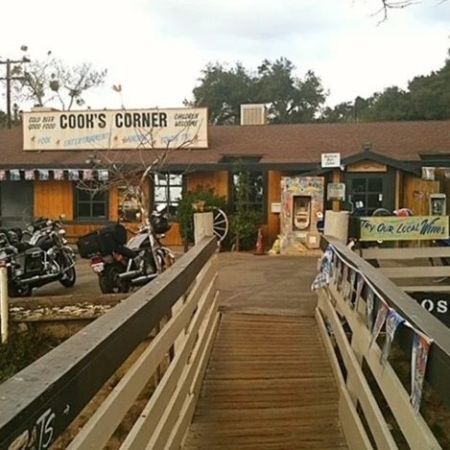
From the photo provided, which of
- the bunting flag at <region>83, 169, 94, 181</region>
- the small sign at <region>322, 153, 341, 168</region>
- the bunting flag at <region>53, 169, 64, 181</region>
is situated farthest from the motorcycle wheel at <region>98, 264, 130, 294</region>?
the bunting flag at <region>53, 169, 64, 181</region>

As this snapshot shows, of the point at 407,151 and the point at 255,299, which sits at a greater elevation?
the point at 407,151


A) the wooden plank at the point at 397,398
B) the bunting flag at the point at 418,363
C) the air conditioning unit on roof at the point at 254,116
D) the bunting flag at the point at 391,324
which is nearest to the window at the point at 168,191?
the air conditioning unit on roof at the point at 254,116

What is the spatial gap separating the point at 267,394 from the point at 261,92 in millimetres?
37992

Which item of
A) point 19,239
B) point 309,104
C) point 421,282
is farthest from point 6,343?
point 309,104

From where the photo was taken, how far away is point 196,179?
16.3m

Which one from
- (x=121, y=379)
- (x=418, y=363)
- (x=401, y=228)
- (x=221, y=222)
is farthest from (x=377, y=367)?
(x=221, y=222)

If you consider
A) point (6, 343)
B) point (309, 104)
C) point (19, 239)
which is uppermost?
point (309, 104)

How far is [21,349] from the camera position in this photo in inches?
293

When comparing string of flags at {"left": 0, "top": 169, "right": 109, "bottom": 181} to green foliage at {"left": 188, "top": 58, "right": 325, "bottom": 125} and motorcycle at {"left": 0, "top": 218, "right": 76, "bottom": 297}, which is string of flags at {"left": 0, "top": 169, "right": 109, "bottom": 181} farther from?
green foliage at {"left": 188, "top": 58, "right": 325, "bottom": 125}

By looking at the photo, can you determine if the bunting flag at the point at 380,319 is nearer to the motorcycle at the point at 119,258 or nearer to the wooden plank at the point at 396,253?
the wooden plank at the point at 396,253

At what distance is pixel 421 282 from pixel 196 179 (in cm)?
841

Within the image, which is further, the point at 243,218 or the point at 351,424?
the point at 243,218

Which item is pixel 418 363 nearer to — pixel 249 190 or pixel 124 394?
pixel 124 394

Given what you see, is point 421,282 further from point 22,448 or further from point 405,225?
point 22,448
